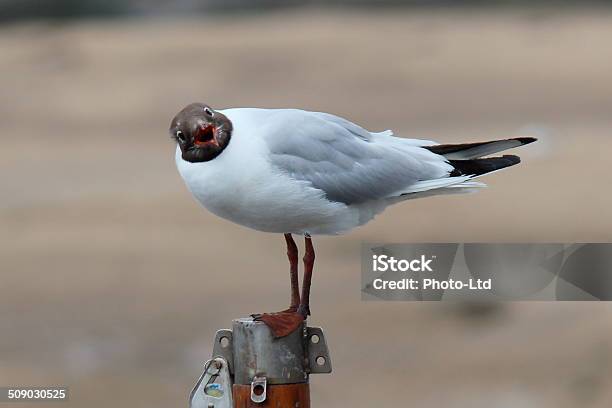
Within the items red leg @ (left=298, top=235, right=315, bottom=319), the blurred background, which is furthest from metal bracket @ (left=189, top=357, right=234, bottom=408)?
the blurred background

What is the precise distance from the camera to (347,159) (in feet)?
12.3

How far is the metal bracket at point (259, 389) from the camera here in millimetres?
3352

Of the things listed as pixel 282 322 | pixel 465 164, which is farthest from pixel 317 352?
pixel 465 164

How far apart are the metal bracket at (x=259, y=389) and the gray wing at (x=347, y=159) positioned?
53 cm

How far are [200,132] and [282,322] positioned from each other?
50cm

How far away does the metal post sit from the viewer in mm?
3373

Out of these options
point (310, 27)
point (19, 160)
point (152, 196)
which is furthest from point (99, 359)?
point (310, 27)

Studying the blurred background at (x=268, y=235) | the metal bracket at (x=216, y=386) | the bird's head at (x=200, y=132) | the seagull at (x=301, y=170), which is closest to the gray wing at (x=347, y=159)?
the seagull at (x=301, y=170)

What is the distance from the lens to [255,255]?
9.12m

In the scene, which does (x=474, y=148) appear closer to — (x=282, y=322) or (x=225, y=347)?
(x=282, y=322)

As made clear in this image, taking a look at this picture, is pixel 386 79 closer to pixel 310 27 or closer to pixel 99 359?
pixel 310 27

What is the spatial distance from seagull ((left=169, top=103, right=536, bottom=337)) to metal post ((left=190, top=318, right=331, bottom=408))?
0.04 m

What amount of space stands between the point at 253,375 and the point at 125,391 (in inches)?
140

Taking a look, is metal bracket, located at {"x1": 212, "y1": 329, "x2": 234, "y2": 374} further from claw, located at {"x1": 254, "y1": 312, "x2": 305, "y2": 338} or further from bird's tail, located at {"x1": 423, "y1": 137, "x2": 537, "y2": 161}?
bird's tail, located at {"x1": 423, "y1": 137, "x2": 537, "y2": 161}
